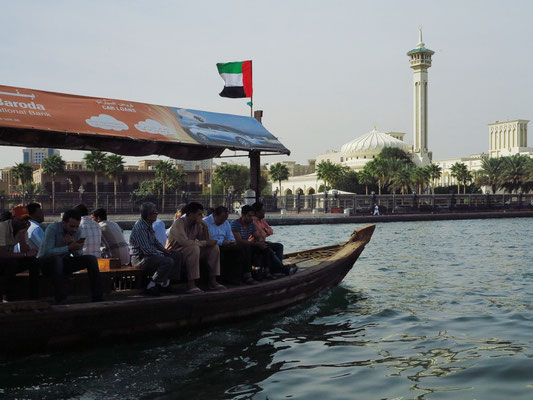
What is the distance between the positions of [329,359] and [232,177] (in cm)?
6817

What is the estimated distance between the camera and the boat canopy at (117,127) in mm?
7992

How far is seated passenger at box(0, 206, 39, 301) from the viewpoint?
688cm

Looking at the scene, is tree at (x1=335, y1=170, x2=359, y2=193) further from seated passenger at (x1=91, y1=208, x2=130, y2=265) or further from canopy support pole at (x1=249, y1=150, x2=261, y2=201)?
seated passenger at (x1=91, y1=208, x2=130, y2=265)

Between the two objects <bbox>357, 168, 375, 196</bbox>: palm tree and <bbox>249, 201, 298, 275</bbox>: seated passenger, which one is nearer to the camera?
<bbox>249, 201, 298, 275</bbox>: seated passenger

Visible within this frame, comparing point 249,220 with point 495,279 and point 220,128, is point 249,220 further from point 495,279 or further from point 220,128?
point 495,279

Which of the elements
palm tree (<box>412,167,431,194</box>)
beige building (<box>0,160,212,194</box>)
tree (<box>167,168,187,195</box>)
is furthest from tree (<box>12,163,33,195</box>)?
palm tree (<box>412,167,431,194</box>)

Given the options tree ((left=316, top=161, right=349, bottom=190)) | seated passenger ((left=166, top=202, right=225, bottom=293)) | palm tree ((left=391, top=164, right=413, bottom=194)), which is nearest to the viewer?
seated passenger ((left=166, top=202, right=225, bottom=293))

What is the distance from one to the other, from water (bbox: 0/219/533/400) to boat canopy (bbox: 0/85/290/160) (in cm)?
292

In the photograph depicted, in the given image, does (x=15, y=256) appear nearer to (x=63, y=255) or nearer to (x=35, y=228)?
(x=63, y=255)

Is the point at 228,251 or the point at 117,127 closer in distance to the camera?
the point at 117,127

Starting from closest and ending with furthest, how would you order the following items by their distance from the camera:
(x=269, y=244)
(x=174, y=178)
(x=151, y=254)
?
(x=151, y=254) < (x=269, y=244) < (x=174, y=178)

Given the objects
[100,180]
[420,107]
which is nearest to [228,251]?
[100,180]

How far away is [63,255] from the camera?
7.03 metres

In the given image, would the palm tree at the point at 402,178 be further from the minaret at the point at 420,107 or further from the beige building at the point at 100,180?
the minaret at the point at 420,107
